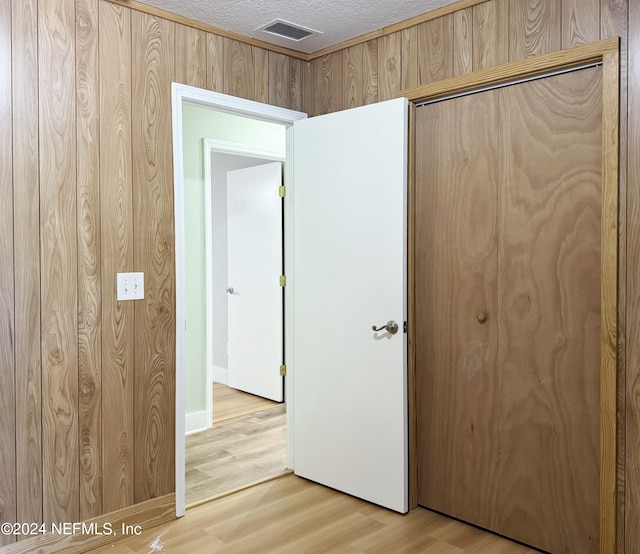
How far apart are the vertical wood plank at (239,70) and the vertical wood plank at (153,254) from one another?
12.8 inches

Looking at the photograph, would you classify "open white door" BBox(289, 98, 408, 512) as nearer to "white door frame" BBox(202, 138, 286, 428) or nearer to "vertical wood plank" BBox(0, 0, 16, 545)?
"white door frame" BBox(202, 138, 286, 428)

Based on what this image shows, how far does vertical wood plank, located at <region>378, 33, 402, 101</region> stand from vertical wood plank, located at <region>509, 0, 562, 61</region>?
61 centimetres

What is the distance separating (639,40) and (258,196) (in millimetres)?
3251

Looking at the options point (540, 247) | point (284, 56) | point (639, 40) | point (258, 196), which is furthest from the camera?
point (258, 196)

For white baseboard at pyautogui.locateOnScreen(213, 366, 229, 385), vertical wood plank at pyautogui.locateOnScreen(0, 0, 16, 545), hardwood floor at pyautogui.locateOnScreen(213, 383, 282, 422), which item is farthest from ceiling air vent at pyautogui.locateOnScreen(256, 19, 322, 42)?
white baseboard at pyautogui.locateOnScreen(213, 366, 229, 385)

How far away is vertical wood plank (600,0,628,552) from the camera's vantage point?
2.13 meters

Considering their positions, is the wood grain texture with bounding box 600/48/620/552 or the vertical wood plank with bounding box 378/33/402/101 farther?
the vertical wood plank with bounding box 378/33/402/101

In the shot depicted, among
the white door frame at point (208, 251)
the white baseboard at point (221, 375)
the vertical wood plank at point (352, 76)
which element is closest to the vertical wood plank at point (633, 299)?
the vertical wood plank at point (352, 76)

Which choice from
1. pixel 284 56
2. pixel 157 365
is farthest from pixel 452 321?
pixel 284 56

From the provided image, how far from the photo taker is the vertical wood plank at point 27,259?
229 centimetres

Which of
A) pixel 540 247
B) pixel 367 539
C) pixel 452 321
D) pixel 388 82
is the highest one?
pixel 388 82

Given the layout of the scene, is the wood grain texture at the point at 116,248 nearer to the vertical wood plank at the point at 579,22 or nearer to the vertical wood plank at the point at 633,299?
the vertical wood plank at the point at 579,22

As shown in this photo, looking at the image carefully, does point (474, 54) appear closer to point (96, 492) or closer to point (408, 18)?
point (408, 18)

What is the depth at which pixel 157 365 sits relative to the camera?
2.73 meters
